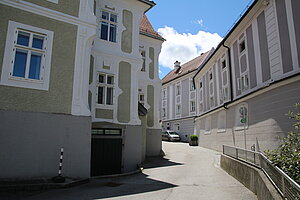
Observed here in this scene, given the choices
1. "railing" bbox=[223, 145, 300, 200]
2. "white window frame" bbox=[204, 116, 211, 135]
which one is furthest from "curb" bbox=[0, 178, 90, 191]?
"white window frame" bbox=[204, 116, 211, 135]

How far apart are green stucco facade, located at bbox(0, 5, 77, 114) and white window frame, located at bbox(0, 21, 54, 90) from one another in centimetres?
13

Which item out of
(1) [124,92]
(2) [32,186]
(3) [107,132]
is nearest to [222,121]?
(1) [124,92]

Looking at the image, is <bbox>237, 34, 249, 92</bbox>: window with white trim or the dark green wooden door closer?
the dark green wooden door

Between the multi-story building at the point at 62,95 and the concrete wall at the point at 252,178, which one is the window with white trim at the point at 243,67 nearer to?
the concrete wall at the point at 252,178

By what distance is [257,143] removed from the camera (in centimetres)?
1341

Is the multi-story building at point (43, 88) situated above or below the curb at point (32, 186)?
above

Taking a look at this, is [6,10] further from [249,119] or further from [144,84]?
[249,119]

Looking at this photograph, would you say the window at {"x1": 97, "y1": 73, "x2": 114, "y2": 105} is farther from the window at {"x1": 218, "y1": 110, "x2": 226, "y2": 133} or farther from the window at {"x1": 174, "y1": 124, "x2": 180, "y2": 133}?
the window at {"x1": 174, "y1": 124, "x2": 180, "y2": 133}

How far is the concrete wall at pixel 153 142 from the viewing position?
721 inches

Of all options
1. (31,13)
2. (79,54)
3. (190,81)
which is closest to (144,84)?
(79,54)

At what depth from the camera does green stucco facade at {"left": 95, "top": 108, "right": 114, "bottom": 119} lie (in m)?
11.7

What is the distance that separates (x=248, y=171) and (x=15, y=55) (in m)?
9.66

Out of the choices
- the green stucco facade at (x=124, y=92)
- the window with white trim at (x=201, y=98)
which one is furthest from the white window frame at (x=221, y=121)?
the green stucco facade at (x=124, y=92)

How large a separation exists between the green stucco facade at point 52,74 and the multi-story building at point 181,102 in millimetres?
26126
